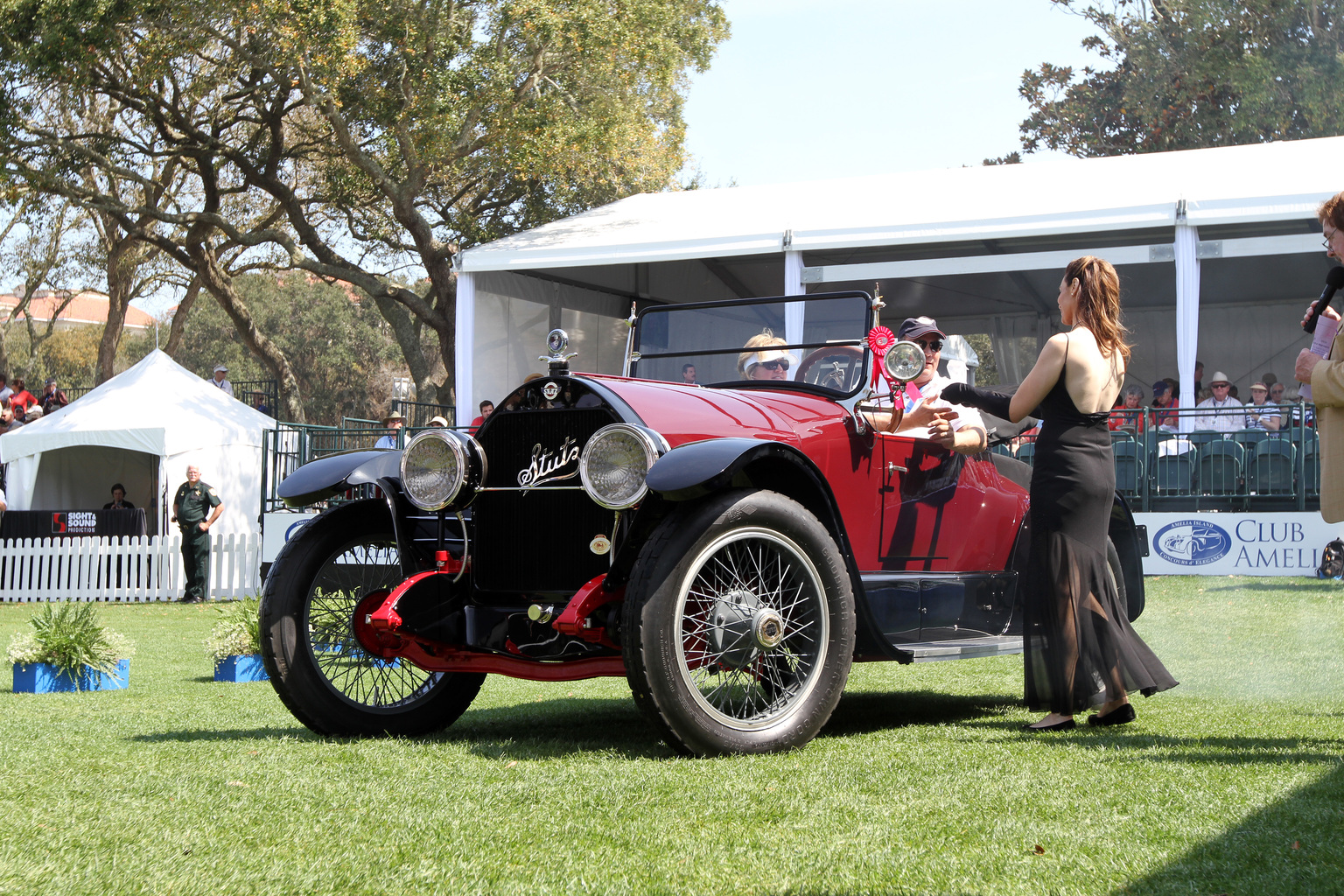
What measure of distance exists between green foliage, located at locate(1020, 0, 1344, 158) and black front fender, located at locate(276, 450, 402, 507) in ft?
84.7

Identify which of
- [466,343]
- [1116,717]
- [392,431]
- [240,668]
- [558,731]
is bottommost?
[240,668]

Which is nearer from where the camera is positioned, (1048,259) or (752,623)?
(752,623)

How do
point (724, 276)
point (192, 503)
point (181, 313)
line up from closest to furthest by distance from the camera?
point (192, 503) → point (724, 276) → point (181, 313)

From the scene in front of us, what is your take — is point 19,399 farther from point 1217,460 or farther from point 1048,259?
point 1217,460

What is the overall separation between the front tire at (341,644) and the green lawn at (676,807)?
6.3 inches

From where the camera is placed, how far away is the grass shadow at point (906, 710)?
16.4 feet

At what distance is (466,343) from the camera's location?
16.6m

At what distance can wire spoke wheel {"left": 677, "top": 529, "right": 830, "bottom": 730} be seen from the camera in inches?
163

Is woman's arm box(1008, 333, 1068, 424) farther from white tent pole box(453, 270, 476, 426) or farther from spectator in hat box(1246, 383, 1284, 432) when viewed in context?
Result: white tent pole box(453, 270, 476, 426)

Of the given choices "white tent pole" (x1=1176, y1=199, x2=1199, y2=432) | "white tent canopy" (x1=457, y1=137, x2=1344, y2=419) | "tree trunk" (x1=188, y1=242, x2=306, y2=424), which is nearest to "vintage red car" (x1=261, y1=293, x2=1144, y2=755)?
"white tent canopy" (x1=457, y1=137, x2=1344, y2=419)

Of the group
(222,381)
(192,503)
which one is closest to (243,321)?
(222,381)

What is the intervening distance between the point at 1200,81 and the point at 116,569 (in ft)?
80.5

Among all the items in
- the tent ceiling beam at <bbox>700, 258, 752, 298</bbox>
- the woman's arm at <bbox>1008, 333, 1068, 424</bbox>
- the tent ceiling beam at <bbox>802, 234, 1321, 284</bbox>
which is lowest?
the woman's arm at <bbox>1008, 333, 1068, 424</bbox>

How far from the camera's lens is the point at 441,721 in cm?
494
